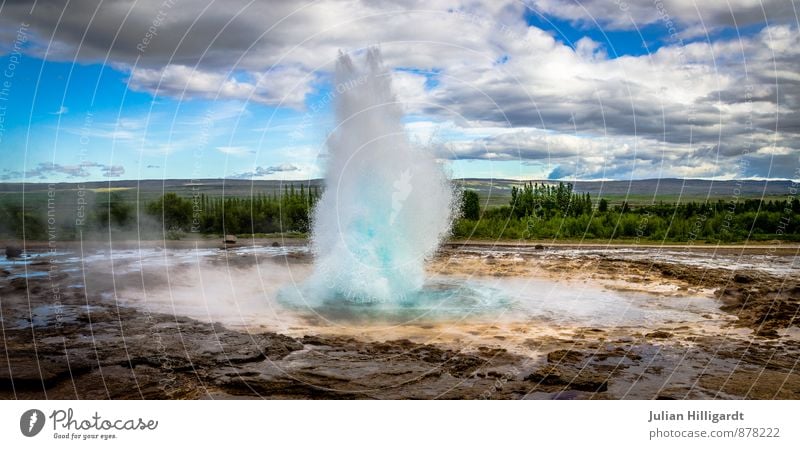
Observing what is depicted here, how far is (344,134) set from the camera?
21.8m

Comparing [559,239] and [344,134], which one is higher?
[344,134]

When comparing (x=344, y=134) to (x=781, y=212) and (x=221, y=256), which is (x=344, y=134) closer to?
(x=221, y=256)

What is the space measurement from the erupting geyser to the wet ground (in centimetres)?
137

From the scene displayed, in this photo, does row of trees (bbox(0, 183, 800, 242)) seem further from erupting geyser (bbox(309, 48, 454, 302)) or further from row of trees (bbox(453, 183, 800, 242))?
erupting geyser (bbox(309, 48, 454, 302))

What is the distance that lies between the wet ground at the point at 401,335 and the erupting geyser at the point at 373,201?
1370mm

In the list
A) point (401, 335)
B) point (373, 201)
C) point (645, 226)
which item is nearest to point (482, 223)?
point (645, 226)

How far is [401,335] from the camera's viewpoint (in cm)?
1590

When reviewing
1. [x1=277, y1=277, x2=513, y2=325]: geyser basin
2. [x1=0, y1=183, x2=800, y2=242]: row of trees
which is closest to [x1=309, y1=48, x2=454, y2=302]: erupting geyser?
[x1=277, y1=277, x2=513, y2=325]: geyser basin

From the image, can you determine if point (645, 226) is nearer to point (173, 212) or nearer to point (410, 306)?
point (410, 306)

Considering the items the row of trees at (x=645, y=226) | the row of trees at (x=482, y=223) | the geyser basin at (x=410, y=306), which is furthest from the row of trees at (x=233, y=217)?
the geyser basin at (x=410, y=306)

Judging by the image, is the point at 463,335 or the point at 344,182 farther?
the point at 344,182

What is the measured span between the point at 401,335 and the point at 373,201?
617 cm

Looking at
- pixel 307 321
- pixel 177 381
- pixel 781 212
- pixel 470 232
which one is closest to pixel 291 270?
pixel 307 321

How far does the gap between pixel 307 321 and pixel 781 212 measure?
46464 millimetres
